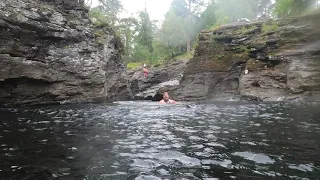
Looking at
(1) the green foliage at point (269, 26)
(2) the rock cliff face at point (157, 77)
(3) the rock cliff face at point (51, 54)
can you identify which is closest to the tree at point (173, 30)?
(2) the rock cliff face at point (157, 77)

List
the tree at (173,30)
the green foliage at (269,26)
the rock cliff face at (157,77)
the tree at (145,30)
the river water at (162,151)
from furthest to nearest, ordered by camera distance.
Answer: the tree at (145,30) → the tree at (173,30) → the rock cliff face at (157,77) → the green foliage at (269,26) → the river water at (162,151)

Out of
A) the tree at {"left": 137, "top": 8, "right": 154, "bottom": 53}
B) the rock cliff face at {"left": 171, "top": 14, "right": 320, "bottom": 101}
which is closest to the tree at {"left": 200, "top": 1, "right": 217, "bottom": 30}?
A: the tree at {"left": 137, "top": 8, "right": 154, "bottom": 53}

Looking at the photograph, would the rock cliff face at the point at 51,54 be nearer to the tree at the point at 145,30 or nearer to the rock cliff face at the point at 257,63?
the rock cliff face at the point at 257,63

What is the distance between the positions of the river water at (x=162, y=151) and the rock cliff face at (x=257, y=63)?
12.4 metres

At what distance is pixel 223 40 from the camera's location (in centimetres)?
2898

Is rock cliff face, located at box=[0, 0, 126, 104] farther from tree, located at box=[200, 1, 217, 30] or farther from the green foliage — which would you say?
tree, located at box=[200, 1, 217, 30]

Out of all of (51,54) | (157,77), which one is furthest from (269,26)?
(51,54)

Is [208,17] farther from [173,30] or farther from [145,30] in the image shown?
[145,30]

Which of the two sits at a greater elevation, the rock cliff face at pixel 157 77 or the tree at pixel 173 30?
the tree at pixel 173 30

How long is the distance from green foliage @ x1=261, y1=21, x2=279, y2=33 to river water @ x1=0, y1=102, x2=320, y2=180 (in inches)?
700

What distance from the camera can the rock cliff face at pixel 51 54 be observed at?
60.4ft

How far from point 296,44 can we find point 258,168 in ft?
68.4

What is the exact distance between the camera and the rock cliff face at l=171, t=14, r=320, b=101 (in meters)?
21.5

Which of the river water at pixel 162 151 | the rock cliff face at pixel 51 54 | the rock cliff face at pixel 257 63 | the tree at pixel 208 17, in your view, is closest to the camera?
the river water at pixel 162 151
